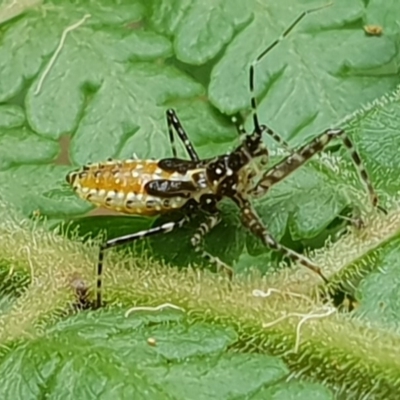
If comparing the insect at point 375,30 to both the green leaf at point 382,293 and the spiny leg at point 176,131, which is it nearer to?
the spiny leg at point 176,131

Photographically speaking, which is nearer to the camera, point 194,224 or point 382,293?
point 382,293

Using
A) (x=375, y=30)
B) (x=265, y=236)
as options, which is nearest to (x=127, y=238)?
(x=265, y=236)

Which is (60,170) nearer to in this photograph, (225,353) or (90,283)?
(90,283)

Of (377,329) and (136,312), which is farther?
(136,312)

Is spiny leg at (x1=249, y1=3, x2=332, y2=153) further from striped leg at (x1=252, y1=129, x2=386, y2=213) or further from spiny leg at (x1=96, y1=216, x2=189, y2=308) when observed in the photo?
spiny leg at (x1=96, y1=216, x2=189, y2=308)

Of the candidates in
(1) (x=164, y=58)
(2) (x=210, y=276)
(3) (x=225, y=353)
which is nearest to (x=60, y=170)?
(1) (x=164, y=58)

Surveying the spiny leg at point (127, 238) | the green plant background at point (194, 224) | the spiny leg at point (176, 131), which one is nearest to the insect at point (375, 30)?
the green plant background at point (194, 224)

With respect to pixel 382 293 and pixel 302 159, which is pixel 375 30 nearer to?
pixel 302 159
